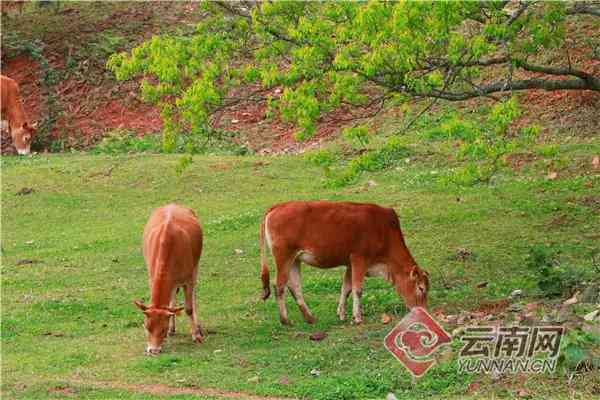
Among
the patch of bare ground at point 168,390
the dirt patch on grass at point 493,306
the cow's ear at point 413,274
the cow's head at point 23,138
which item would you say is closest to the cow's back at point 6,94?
the cow's head at point 23,138

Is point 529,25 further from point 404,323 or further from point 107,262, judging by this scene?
point 107,262

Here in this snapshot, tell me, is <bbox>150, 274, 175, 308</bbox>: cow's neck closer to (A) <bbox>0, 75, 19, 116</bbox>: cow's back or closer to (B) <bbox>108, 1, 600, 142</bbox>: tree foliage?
(B) <bbox>108, 1, 600, 142</bbox>: tree foliage

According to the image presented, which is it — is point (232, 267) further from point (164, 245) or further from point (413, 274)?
point (413, 274)

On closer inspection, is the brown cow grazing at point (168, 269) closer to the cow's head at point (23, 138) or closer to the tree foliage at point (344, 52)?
the tree foliage at point (344, 52)

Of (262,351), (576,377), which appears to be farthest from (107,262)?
(576,377)

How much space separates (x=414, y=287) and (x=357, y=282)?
2.18 feet

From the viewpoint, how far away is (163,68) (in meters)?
13.4

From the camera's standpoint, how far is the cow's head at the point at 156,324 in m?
12.0

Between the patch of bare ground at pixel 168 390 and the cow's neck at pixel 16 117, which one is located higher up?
the patch of bare ground at pixel 168 390

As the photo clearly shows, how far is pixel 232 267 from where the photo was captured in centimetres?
1636

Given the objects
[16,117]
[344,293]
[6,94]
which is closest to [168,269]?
[344,293]

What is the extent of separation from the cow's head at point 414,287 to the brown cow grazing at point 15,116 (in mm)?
15532

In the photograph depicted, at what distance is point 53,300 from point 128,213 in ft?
19.5

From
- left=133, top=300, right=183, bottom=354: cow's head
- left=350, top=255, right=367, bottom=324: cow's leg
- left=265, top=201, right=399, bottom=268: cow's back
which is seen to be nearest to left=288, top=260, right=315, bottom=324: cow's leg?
left=265, top=201, right=399, bottom=268: cow's back
